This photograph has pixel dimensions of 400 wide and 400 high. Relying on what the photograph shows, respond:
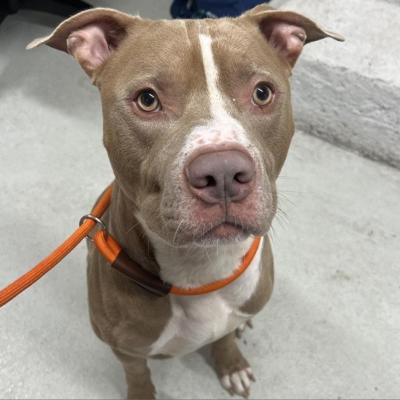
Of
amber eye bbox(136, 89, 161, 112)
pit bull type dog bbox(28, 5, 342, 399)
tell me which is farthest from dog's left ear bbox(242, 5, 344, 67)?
amber eye bbox(136, 89, 161, 112)

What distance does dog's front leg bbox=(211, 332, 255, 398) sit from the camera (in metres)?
1.86

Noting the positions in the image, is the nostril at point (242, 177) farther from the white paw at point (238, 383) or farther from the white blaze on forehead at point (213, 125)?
the white paw at point (238, 383)

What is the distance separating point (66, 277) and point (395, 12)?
1.94 m

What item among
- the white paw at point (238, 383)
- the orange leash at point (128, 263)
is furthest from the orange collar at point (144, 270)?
the white paw at point (238, 383)

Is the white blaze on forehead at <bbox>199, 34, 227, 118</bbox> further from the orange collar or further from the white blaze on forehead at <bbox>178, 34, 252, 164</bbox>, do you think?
the orange collar

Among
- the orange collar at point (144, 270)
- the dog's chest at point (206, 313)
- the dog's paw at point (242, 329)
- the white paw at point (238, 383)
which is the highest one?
the orange collar at point (144, 270)

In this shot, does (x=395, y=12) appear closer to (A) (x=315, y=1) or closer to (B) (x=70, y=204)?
(A) (x=315, y=1)

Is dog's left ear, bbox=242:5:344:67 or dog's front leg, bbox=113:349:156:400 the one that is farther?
dog's front leg, bbox=113:349:156:400

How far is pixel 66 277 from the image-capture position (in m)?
2.14

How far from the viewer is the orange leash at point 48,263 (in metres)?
1.16

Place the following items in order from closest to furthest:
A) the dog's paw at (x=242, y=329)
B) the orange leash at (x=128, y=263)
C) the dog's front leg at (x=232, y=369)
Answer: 1. the orange leash at (x=128, y=263)
2. the dog's front leg at (x=232, y=369)
3. the dog's paw at (x=242, y=329)

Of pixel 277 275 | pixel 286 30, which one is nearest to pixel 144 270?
pixel 286 30

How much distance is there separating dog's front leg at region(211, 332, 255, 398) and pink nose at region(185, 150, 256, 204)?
1.01 meters

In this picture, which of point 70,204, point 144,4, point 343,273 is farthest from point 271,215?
point 144,4
